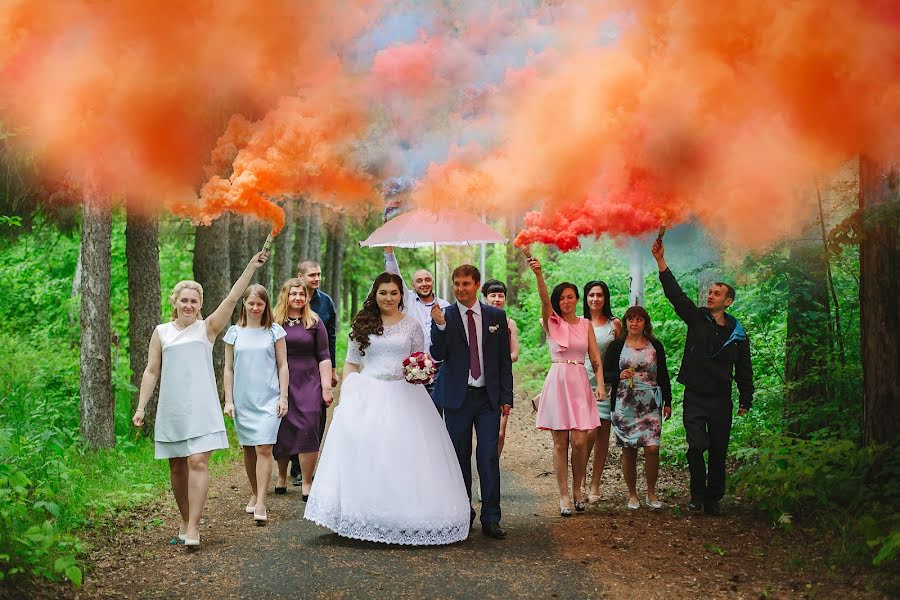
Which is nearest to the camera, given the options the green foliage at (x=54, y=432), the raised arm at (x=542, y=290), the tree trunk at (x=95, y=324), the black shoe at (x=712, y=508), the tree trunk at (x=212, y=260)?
the green foliage at (x=54, y=432)

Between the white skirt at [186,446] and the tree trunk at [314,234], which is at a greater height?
the tree trunk at [314,234]

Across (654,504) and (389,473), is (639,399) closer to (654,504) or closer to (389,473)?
(654,504)

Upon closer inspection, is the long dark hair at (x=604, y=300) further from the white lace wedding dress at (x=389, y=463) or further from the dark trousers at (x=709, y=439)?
the white lace wedding dress at (x=389, y=463)

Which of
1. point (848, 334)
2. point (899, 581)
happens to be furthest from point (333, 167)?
point (899, 581)

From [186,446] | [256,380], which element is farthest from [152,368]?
[256,380]

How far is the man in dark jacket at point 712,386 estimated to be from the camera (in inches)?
321

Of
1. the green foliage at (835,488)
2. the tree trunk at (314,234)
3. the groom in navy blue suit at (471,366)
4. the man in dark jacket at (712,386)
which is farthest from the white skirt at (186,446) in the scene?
the tree trunk at (314,234)

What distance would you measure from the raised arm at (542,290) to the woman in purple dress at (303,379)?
2.24m

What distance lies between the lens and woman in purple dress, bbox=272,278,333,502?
28.9ft

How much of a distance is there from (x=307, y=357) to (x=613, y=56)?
4.29m

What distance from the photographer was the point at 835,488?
714 centimetres

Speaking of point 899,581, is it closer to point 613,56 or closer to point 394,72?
point 613,56

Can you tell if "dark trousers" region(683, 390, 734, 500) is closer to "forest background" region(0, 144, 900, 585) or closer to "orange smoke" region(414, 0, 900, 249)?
"forest background" region(0, 144, 900, 585)

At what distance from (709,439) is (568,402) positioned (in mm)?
1353
